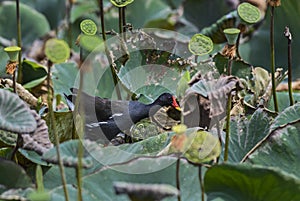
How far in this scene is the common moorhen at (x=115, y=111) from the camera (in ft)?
2.72

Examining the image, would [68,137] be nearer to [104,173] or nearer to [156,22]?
[104,173]

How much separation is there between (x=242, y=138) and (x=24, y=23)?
1.16 m

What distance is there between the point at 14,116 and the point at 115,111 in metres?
0.21

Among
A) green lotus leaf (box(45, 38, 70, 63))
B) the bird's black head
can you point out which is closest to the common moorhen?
the bird's black head

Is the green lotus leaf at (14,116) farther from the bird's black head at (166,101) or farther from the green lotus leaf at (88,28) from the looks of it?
the bird's black head at (166,101)

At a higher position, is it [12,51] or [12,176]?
[12,51]

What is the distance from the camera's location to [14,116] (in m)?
0.65

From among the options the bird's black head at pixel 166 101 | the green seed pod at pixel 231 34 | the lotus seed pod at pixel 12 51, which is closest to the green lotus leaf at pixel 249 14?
the green seed pod at pixel 231 34

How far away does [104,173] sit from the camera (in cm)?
69

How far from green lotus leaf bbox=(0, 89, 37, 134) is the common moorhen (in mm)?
177

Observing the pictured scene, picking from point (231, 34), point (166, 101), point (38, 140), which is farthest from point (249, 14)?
point (38, 140)

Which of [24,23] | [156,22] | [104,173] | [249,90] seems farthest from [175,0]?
[104,173]

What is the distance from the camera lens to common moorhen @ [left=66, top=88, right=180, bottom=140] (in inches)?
32.7

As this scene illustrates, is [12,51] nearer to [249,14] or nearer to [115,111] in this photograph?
[115,111]
